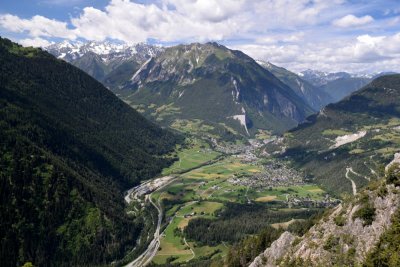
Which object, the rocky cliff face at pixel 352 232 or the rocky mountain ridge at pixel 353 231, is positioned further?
the rocky cliff face at pixel 352 232

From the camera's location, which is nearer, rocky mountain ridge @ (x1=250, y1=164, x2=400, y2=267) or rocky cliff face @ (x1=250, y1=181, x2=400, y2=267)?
rocky mountain ridge @ (x1=250, y1=164, x2=400, y2=267)

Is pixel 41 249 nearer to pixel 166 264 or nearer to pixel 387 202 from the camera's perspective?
pixel 166 264

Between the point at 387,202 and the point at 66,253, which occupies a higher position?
the point at 387,202

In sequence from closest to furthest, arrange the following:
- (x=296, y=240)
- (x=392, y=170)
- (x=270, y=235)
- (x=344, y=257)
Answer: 1. (x=344, y=257)
2. (x=392, y=170)
3. (x=296, y=240)
4. (x=270, y=235)

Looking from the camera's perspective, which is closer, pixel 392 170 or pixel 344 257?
pixel 344 257

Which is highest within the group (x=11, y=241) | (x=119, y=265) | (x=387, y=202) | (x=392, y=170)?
(x=392, y=170)

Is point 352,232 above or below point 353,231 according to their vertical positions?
below

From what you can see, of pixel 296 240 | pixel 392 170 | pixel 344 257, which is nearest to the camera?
pixel 344 257

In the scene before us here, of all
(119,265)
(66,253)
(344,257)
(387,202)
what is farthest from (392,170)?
(66,253)
